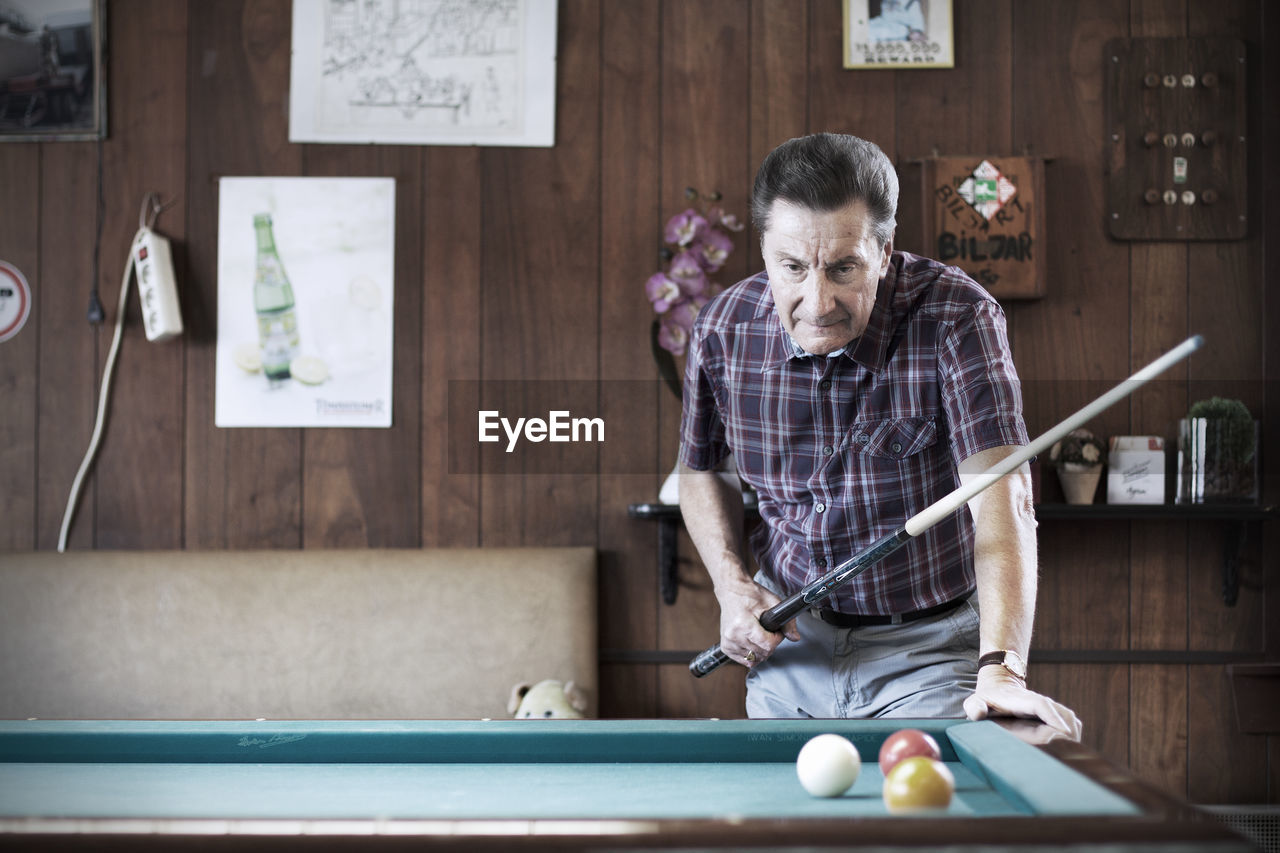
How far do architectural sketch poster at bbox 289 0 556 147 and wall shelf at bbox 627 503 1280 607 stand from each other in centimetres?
106

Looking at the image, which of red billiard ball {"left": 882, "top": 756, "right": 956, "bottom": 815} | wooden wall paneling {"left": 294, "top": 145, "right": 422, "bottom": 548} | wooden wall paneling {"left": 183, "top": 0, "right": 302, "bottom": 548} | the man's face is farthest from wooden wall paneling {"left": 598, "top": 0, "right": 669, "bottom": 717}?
red billiard ball {"left": 882, "top": 756, "right": 956, "bottom": 815}

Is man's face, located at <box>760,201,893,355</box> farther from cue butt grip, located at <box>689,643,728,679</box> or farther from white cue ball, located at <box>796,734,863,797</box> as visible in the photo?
white cue ball, located at <box>796,734,863,797</box>

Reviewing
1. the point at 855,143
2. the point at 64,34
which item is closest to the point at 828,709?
the point at 855,143

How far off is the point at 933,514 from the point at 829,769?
638 millimetres

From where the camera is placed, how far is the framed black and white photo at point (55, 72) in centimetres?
276

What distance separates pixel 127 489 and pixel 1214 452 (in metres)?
2.86

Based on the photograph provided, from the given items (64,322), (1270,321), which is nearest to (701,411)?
(1270,321)

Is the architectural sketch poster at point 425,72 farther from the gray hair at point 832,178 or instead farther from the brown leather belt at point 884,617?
the brown leather belt at point 884,617

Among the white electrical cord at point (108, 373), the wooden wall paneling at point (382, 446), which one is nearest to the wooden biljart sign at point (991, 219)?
the wooden wall paneling at point (382, 446)

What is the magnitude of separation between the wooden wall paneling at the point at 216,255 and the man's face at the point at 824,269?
157 centimetres

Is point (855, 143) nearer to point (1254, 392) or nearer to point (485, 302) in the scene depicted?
point (485, 302)

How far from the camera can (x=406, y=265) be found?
276cm

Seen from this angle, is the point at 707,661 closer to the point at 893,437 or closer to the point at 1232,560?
the point at 893,437

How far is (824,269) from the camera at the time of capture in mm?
1726
